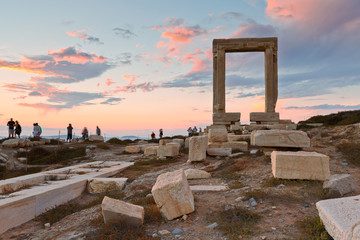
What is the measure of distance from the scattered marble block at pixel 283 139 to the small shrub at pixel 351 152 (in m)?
1.73

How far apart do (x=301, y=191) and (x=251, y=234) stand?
2093 millimetres

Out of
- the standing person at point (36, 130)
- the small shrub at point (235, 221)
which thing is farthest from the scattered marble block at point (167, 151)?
the standing person at point (36, 130)

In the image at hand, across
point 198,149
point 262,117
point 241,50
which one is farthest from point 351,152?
point 241,50

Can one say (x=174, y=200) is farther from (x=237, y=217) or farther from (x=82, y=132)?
(x=82, y=132)

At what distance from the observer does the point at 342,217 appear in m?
2.94

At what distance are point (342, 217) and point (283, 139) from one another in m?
4.98

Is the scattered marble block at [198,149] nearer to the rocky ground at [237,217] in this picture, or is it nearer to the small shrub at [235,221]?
the rocky ground at [237,217]

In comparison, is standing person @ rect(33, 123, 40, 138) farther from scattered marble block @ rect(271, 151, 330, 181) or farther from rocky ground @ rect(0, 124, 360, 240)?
scattered marble block @ rect(271, 151, 330, 181)

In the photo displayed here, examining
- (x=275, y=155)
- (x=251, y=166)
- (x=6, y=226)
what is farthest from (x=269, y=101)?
(x=6, y=226)

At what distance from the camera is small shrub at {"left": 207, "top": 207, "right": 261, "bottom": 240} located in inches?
143

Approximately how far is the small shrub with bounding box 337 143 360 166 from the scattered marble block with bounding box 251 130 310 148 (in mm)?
1725

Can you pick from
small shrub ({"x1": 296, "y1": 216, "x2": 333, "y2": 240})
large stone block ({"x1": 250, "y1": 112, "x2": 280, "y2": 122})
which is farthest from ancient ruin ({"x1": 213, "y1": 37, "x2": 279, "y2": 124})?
small shrub ({"x1": 296, "y1": 216, "x2": 333, "y2": 240})

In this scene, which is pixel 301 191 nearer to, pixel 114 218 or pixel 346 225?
pixel 346 225

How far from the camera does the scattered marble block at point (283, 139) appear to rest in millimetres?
7539
